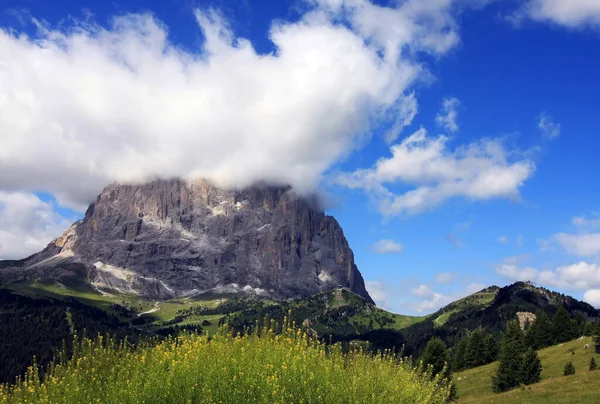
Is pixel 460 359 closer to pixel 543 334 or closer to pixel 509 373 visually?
pixel 543 334

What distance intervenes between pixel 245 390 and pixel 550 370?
6572 cm

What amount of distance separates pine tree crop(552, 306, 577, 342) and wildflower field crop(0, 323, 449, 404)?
97302mm

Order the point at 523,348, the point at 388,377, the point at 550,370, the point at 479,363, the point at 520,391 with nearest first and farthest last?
1. the point at 388,377
2. the point at 520,391
3. the point at 550,370
4. the point at 523,348
5. the point at 479,363

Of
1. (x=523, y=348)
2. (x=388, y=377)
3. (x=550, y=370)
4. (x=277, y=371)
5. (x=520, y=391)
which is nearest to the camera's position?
(x=277, y=371)

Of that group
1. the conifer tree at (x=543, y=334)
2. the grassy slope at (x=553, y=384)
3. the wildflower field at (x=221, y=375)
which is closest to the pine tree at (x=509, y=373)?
the grassy slope at (x=553, y=384)

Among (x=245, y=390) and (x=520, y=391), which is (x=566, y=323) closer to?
(x=520, y=391)

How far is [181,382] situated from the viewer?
1523 cm

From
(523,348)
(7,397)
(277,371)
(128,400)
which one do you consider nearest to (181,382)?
(128,400)

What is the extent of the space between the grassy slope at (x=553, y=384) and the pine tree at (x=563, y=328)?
20181 millimetres

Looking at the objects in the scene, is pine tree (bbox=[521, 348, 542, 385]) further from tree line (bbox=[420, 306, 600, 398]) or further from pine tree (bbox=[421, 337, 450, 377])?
pine tree (bbox=[421, 337, 450, 377])

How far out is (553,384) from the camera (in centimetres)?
5038

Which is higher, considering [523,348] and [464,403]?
[523,348]

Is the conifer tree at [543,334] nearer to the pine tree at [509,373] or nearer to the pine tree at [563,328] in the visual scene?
the pine tree at [563,328]

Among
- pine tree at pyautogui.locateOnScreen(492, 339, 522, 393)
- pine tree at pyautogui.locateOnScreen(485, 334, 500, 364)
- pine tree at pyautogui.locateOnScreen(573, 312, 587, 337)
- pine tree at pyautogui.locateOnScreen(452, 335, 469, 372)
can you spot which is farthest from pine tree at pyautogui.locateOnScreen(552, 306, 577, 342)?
pine tree at pyautogui.locateOnScreen(492, 339, 522, 393)
